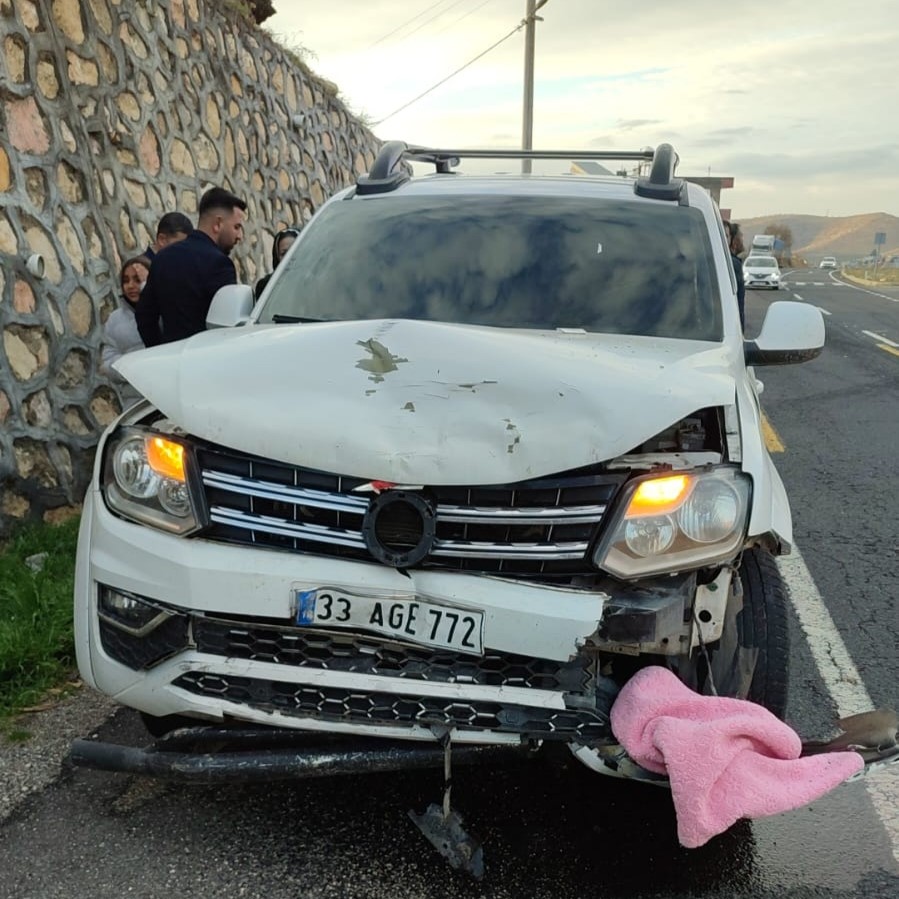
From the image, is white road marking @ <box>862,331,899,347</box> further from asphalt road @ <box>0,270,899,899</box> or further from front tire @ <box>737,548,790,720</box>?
front tire @ <box>737,548,790,720</box>

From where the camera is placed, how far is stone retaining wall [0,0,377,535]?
5789mm

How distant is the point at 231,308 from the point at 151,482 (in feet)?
4.99

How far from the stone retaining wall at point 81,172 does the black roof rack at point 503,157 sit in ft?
8.21

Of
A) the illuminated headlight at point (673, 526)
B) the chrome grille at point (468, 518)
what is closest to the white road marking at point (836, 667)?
the illuminated headlight at point (673, 526)

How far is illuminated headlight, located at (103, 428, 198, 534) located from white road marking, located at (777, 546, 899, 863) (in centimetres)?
200

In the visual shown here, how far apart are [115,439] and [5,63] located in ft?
14.7

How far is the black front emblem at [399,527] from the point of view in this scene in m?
2.37

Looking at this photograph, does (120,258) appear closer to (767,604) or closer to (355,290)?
(355,290)

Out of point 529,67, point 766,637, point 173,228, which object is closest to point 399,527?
point 766,637

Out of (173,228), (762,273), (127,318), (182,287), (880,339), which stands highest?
(173,228)

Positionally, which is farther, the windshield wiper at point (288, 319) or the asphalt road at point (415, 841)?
the windshield wiper at point (288, 319)

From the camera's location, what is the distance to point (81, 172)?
6820 millimetres

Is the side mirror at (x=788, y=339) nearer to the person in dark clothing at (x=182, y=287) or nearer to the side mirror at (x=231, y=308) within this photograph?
the side mirror at (x=231, y=308)

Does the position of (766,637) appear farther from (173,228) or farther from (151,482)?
(173,228)
